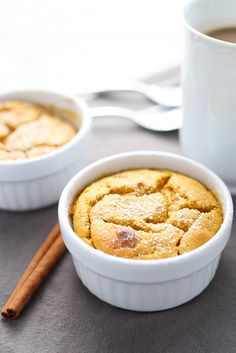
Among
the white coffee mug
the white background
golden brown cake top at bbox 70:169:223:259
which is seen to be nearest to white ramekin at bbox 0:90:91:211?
golden brown cake top at bbox 70:169:223:259

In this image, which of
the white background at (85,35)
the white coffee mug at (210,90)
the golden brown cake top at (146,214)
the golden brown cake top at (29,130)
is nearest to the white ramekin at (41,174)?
the golden brown cake top at (29,130)

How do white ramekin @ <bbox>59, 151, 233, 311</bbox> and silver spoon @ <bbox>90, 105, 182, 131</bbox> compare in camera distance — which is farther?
silver spoon @ <bbox>90, 105, 182, 131</bbox>

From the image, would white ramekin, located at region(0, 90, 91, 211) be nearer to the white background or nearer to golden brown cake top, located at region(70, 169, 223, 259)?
golden brown cake top, located at region(70, 169, 223, 259)

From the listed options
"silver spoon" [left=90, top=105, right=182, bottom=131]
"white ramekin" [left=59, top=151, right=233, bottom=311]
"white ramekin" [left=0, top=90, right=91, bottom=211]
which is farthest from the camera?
"silver spoon" [left=90, top=105, right=182, bottom=131]

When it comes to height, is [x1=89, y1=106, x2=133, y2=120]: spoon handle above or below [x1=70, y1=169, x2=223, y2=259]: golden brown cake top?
below

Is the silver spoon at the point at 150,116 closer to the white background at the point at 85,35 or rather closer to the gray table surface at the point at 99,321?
the white background at the point at 85,35

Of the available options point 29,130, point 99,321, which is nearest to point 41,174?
point 29,130

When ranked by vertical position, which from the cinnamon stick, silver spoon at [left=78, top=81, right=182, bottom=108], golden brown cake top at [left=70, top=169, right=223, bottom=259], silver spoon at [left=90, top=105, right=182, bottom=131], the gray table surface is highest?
golden brown cake top at [left=70, top=169, right=223, bottom=259]

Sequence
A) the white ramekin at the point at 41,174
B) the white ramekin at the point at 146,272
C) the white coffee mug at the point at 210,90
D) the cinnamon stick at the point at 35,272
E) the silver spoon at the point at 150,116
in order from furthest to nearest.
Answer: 1. the silver spoon at the point at 150,116
2. the white ramekin at the point at 41,174
3. the white coffee mug at the point at 210,90
4. the cinnamon stick at the point at 35,272
5. the white ramekin at the point at 146,272
